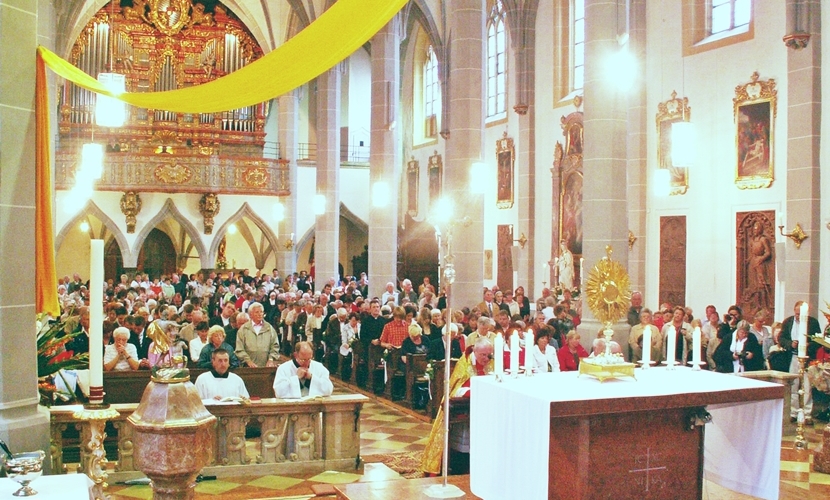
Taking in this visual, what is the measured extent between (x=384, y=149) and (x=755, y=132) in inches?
304

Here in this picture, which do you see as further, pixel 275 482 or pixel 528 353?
pixel 275 482

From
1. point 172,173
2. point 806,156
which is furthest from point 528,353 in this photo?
point 172,173

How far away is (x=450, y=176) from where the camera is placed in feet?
48.8

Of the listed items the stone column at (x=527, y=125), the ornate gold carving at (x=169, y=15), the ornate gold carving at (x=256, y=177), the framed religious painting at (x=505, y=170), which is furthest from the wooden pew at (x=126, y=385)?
the ornate gold carving at (x=169, y=15)

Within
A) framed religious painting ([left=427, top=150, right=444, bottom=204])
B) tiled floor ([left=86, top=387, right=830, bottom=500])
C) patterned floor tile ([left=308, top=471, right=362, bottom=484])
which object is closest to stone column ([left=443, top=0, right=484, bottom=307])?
tiled floor ([left=86, top=387, right=830, bottom=500])

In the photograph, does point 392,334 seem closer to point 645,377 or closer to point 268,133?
point 645,377

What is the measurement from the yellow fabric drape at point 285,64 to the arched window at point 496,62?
61.8 feet

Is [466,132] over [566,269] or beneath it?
over

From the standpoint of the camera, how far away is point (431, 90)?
28.7 m

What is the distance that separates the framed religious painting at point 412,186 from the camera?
29938mm

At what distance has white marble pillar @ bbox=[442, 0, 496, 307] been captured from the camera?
14.7 meters

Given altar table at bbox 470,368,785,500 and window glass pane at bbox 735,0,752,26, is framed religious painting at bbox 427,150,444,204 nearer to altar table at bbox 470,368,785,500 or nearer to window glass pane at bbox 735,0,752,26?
window glass pane at bbox 735,0,752,26

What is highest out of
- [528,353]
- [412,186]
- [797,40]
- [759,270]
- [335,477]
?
[797,40]

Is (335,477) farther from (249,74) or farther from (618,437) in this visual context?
(249,74)
